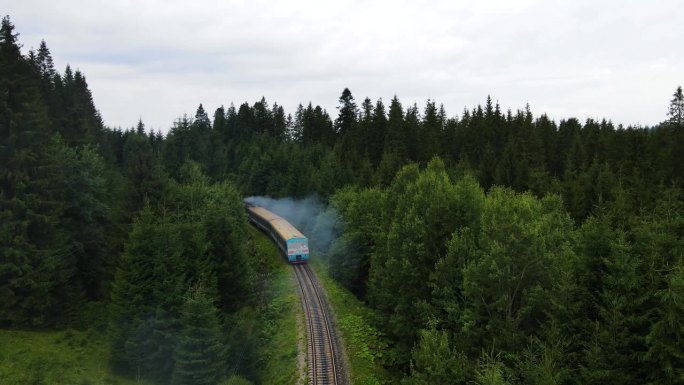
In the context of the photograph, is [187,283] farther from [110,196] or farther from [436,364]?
[110,196]

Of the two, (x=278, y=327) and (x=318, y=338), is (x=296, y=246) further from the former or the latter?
(x=318, y=338)

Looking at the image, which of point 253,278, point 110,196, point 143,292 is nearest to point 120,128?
point 110,196

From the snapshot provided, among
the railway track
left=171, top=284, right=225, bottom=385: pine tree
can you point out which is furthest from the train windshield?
left=171, top=284, right=225, bottom=385: pine tree

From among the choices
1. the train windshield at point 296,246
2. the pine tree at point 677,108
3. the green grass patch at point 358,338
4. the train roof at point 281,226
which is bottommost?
the green grass patch at point 358,338

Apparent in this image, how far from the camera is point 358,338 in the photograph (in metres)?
38.1

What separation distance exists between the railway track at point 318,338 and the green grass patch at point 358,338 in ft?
3.64

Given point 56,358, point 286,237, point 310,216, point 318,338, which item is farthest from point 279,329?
point 310,216

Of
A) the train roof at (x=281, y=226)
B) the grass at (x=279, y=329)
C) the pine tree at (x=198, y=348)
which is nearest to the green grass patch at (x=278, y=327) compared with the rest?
the grass at (x=279, y=329)

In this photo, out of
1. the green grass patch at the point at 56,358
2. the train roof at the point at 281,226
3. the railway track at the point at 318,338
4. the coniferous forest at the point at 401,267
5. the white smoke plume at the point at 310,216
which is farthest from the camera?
the white smoke plume at the point at 310,216

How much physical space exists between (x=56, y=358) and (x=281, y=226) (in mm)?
38157

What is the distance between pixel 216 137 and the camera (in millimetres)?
101125

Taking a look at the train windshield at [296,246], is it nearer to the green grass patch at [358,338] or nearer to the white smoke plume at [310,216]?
the white smoke plume at [310,216]

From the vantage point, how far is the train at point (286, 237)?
2283 inches

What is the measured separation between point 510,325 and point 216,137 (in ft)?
286
